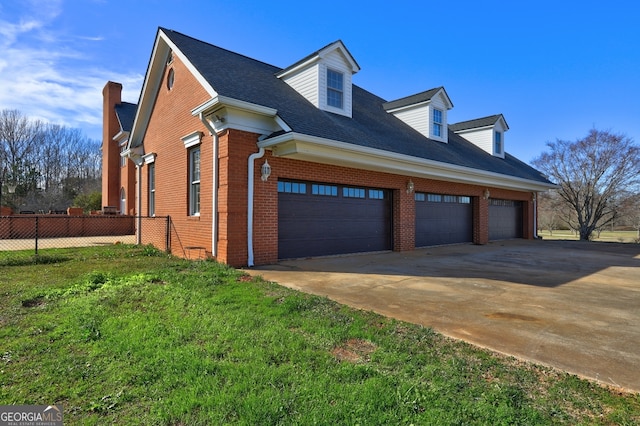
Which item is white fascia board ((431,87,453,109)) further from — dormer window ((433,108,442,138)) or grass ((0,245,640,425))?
grass ((0,245,640,425))

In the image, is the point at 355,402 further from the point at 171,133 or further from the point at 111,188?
the point at 111,188

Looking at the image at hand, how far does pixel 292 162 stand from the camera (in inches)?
364

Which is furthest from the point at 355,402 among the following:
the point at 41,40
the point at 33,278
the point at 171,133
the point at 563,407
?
the point at 41,40

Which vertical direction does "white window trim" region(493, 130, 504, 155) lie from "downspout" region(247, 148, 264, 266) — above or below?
above

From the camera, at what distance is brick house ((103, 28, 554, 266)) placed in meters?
8.48

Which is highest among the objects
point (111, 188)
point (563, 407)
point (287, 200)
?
point (111, 188)

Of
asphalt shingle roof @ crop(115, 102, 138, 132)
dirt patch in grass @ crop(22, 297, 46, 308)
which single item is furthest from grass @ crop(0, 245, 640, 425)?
asphalt shingle roof @ crop(115, 102, 138, 132)

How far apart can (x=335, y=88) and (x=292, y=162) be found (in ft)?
12.7

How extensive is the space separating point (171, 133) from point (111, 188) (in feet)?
52.7

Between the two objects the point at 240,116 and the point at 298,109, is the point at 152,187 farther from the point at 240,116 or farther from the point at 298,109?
the point at 298,109

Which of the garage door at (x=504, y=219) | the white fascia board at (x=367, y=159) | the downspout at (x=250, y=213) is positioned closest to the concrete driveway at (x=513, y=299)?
the downspout at (x=250, y=213)

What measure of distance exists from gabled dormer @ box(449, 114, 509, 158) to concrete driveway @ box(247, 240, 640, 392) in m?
10.8

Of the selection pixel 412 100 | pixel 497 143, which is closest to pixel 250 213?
pixel 412 100

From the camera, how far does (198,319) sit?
4375mm
